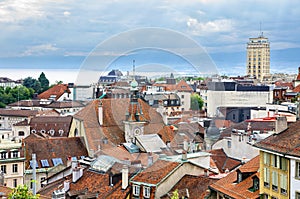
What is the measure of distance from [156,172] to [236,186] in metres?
4.66

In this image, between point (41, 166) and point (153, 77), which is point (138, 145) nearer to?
point (153, 77)

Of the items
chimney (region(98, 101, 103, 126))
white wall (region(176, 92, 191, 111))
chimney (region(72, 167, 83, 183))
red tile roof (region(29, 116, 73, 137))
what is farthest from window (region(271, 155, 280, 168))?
red tile roof (region(29, 116, 73, 137))

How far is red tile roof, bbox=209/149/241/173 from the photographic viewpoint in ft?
136

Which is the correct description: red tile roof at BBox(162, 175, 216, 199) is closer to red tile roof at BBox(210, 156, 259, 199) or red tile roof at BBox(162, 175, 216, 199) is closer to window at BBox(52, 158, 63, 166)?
red tile roof at BBox(210, 156, 259, 199)

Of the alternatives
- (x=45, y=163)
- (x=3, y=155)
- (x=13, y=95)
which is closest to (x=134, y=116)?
(x=3, y=155)

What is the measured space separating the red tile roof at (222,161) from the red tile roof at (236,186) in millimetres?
10232

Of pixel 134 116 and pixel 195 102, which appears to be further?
pixel 134 116

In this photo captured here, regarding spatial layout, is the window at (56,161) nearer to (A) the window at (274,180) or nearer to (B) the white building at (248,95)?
(A) the window at (274,180)

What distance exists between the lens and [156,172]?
1211 inches

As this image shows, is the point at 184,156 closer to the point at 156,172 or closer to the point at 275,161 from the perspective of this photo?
the point at 156,172

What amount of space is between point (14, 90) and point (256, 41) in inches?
3589

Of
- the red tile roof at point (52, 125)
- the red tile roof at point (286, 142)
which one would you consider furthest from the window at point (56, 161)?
the red tile roof at point (286, 142)

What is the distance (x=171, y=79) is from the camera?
82.8ft

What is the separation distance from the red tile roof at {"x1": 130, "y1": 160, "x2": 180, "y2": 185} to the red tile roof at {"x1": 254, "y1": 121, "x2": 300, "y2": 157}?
17.2ft
